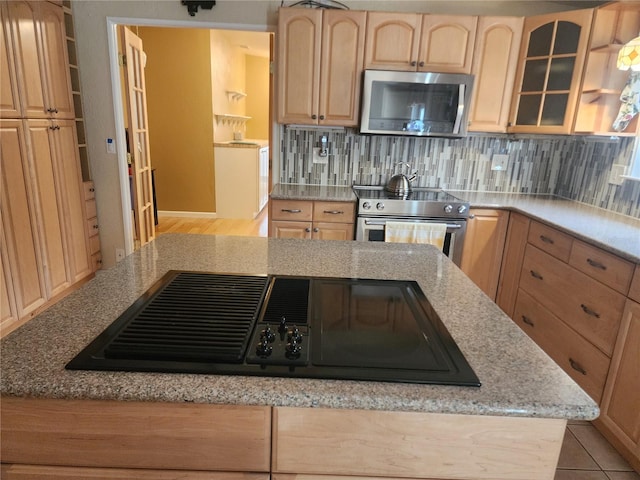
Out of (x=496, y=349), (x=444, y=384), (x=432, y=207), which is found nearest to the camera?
(x=444, y=384)

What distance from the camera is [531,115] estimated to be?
2.88 metres

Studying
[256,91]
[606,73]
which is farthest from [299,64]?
[256,91]

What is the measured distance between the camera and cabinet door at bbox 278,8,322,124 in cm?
280

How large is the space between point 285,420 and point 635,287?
1675 millimetres

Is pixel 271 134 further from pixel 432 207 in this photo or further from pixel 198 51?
pixel 198 51

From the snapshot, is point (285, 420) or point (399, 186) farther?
point (399, 186)

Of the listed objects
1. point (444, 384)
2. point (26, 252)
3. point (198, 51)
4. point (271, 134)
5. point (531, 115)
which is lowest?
point (26, 252)

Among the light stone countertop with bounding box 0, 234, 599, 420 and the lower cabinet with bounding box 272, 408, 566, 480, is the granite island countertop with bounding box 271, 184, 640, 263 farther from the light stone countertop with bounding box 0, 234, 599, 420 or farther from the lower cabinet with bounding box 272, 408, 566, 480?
the lower cabinet with bounding box 272, 408, 566, 480

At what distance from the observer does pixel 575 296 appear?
2104mm

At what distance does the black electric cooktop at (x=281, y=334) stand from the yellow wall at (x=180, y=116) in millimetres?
4431

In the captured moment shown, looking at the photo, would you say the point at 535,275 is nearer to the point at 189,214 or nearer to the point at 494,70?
the point at 494,70

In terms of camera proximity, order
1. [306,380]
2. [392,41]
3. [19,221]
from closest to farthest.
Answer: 1. [306,380]
2. [19,221]
3. [392,41]

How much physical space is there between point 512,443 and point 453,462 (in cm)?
12

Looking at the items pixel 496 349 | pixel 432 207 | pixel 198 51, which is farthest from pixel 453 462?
pixel 198 51
